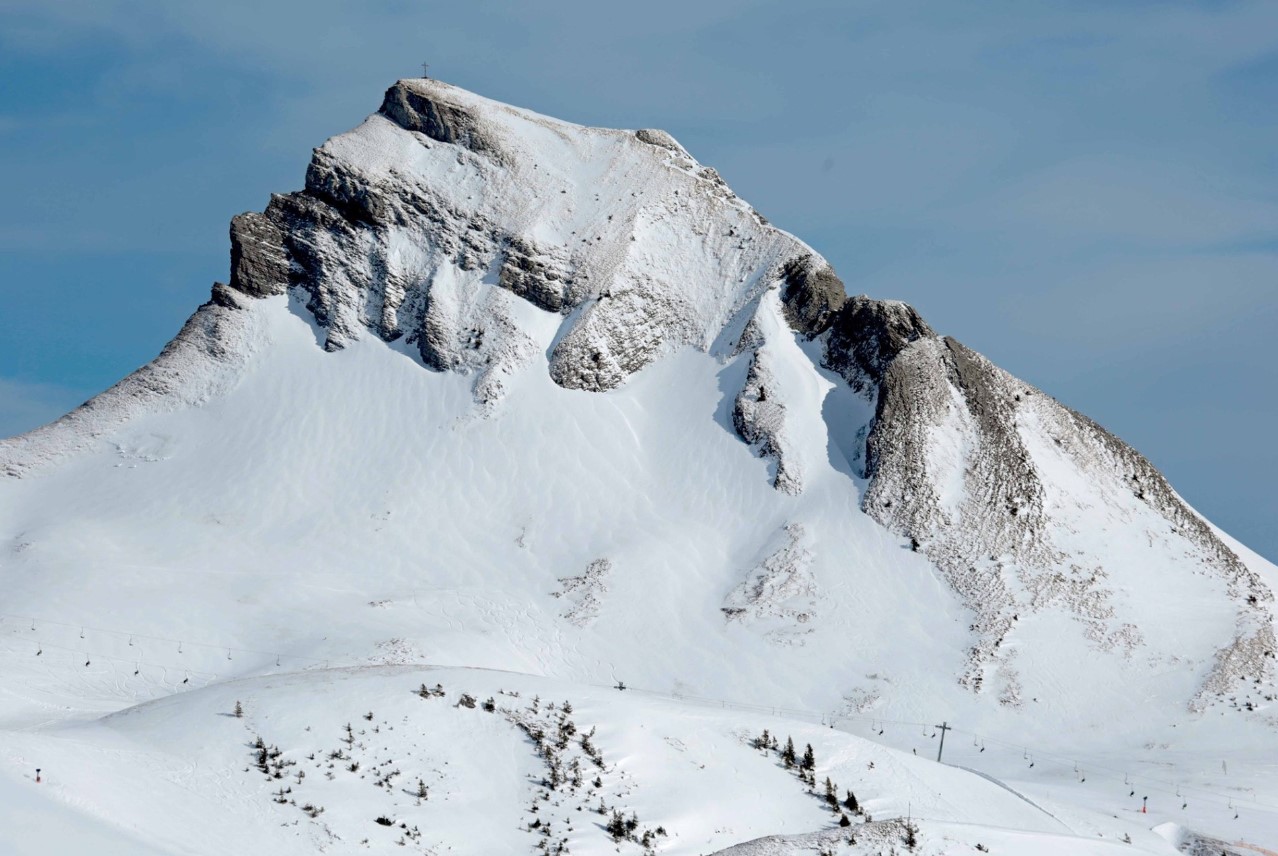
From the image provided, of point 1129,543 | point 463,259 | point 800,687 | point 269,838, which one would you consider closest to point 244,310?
point 463,259

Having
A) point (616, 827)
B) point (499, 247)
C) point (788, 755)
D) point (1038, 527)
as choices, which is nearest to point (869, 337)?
point (1038, 527)

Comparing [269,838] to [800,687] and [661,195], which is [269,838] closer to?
[800,687]

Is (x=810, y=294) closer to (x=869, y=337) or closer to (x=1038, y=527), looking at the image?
(x=869, y=337)

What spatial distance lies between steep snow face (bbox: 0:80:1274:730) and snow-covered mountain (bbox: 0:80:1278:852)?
20 cm

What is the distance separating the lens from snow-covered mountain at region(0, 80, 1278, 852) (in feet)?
212

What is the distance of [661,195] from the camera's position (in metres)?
93.4

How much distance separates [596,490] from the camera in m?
77.1

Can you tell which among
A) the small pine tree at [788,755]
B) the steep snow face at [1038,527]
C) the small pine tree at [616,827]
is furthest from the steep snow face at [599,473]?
the small pine tree at [616,827]

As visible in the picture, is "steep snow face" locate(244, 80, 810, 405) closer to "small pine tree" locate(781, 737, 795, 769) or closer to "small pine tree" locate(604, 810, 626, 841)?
"small pine tree" locate(781, 737, 795, 769)

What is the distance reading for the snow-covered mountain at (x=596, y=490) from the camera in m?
64.5

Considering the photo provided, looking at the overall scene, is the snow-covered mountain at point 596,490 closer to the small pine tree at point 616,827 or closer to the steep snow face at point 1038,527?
the steep snow face at point 1038,527

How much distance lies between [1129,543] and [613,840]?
46.6m

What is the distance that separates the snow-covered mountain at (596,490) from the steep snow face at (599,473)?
7.9 inches

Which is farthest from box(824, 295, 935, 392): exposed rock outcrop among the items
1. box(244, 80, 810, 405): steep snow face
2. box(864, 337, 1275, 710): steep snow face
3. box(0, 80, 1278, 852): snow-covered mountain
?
box(244, 80, 810, 405): steep snow face
